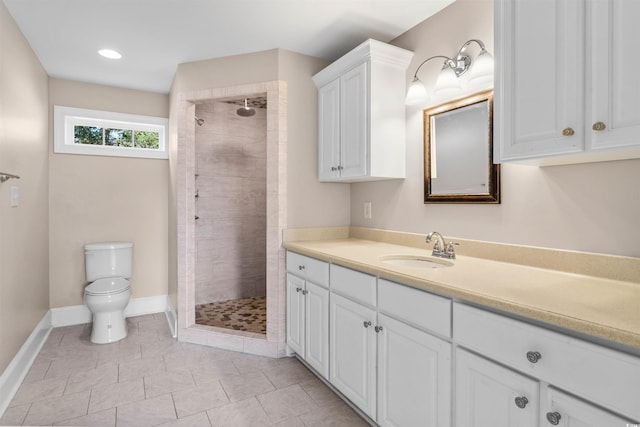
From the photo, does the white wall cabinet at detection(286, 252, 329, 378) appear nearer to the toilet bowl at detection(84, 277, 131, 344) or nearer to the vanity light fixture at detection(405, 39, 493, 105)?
the vanity light fixture at detection(405, 39, 493, 105)

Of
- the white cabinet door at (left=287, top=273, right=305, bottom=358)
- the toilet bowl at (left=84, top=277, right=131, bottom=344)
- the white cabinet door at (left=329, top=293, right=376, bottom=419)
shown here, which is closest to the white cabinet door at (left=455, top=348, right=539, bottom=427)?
the white cabinet door at (left=329, top=293, right=376, bottom=419)

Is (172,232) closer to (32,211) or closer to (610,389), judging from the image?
(32,211)

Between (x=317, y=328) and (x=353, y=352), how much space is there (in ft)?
1.30

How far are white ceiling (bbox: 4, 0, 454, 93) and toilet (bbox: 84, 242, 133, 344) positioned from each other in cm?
165

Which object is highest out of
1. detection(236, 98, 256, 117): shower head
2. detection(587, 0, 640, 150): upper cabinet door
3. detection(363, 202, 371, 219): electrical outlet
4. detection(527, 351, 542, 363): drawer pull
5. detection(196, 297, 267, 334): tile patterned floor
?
detection(236, 98, 256, 117): shower head

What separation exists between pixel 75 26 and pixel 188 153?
1.11 metres

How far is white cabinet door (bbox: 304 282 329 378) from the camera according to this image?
2.08 metres

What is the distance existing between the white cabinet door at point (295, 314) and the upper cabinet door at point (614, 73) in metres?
1.77

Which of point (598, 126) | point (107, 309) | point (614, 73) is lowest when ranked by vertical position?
point (107, 309)

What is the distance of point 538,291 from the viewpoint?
3.87ft

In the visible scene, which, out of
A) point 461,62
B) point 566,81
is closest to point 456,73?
point 461,62

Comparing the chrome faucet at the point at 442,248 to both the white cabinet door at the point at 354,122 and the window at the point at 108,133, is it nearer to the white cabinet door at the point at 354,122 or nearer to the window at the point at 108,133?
the white cabinet door at the point at 354,122

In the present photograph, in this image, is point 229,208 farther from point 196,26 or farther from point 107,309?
point 196,26

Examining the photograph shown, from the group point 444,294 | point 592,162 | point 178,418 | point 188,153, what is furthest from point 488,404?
point 188,153
